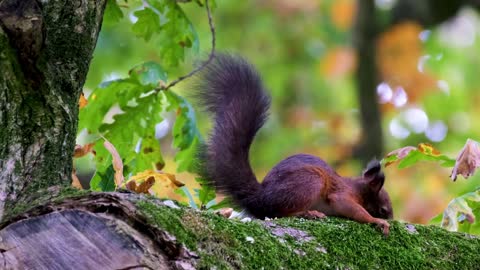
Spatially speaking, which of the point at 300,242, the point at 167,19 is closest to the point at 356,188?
the point at 167,19

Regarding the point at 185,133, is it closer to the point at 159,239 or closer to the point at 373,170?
the point at 373,170

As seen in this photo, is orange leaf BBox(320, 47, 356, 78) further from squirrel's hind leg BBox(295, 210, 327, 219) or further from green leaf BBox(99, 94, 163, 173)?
squirrel's hind leg BBox(295, 210, 327, 219)

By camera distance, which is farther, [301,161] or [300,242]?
[301,161]

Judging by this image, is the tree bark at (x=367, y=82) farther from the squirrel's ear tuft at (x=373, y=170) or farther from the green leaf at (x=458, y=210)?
the green leaf at (x=458, y=210)

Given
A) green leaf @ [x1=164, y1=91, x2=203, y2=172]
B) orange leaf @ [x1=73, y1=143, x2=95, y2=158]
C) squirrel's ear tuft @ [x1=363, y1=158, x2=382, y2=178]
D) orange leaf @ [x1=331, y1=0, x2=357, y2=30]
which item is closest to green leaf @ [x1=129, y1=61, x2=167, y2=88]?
green leaf @ [x1=164, y1=91, x2=203, y2=172]

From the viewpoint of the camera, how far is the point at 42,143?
1630mm

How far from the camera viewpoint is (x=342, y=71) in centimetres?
827

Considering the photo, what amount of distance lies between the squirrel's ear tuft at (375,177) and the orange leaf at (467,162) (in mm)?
573

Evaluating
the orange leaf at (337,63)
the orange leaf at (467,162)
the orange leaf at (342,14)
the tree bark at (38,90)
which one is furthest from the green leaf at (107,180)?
the orange leaf at (342,14)

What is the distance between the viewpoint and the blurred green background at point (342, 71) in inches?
277

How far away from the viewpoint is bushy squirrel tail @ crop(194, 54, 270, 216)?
94.2 inches

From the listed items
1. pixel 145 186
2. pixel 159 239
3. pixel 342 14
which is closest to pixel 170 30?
pixel 145 186

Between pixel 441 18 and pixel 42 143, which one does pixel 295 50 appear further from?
pixel 42 143

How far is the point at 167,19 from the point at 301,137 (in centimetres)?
575
